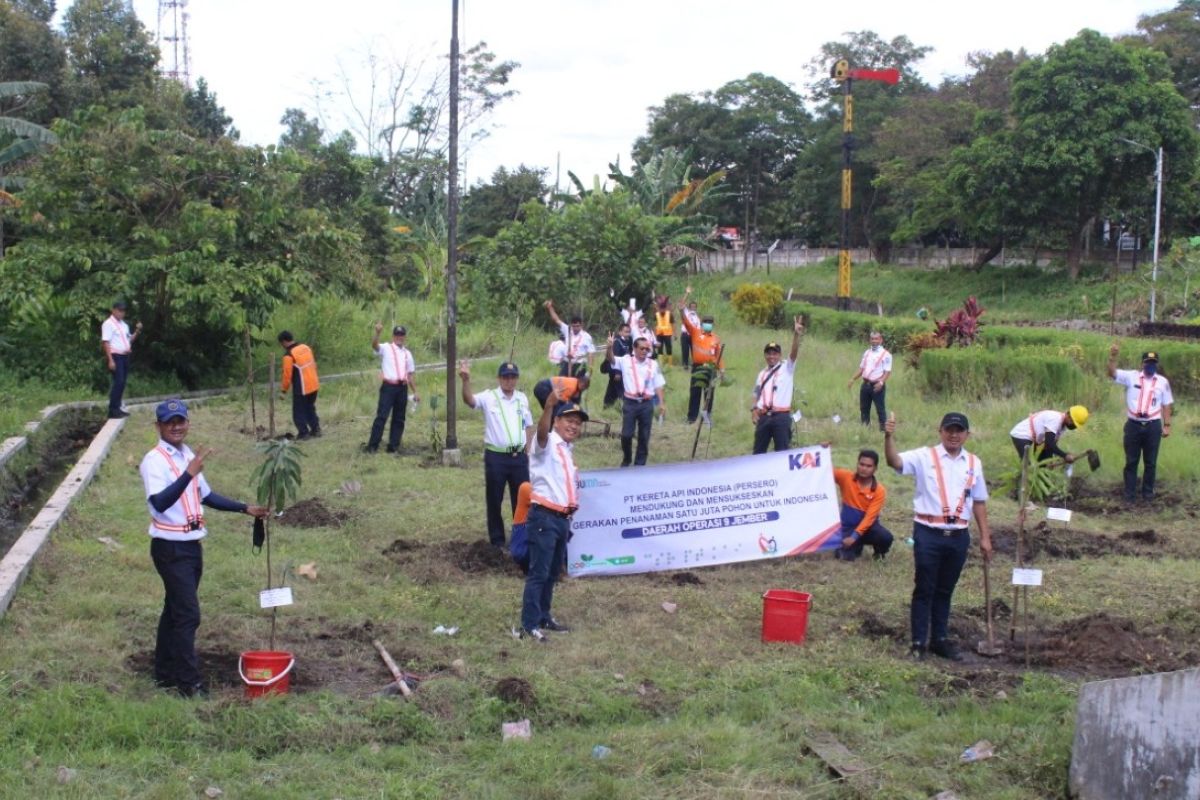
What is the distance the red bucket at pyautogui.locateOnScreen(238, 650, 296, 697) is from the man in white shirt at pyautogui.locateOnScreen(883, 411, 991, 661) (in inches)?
153

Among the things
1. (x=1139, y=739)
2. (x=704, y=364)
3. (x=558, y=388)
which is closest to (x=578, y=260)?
(x=704, y=364)

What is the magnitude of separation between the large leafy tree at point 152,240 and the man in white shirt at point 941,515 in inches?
533

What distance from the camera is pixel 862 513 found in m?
10.3

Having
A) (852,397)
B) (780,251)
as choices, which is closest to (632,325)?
(852,397)

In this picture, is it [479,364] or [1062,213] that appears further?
[1062,213]

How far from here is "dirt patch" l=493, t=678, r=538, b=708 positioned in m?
6.56

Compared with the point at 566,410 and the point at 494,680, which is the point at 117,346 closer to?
the point at 566,410

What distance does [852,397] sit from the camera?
1866 cm

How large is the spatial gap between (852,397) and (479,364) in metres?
8.50

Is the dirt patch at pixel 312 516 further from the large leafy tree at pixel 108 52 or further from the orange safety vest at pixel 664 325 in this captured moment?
the large leafy tree at pixel 108 52

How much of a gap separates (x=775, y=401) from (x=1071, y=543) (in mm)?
3189

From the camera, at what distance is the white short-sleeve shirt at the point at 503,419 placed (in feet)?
31.9

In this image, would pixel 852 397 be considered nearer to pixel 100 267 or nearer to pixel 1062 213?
pixel 100 267

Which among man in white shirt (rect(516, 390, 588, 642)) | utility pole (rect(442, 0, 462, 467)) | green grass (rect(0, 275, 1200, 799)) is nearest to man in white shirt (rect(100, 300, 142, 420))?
green grass (rect(0, 275, 1200, 799))
